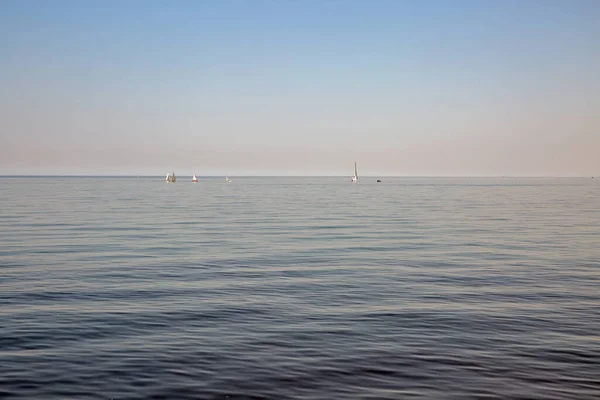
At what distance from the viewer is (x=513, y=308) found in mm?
21797

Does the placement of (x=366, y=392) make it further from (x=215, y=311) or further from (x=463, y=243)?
(x=463, y=243)

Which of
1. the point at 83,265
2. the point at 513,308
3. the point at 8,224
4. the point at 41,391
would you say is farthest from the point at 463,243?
the point at 8,224

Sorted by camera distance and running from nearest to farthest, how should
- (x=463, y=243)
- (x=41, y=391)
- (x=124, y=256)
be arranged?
1. (x=41, y=391)
2. (x=124, y=256)
3. (x=463, y=243)

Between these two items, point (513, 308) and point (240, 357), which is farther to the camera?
point (513, 308)

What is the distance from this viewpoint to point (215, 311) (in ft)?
68.7

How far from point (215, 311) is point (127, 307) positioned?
3.16 m

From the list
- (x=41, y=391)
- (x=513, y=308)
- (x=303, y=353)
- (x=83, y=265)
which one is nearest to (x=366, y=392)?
(x=303, y=353)

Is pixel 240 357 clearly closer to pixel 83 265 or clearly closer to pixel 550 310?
pixel 550 310

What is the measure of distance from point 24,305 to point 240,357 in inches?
395

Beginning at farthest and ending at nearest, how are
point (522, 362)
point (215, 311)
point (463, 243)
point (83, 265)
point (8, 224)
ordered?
point (8, 224) → point (463, 243) → point (83, 265) → point (215, 311) → point (522, 362)

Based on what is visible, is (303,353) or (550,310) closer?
(303,353)

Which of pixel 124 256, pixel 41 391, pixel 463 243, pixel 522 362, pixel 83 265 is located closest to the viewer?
pixel 41 391

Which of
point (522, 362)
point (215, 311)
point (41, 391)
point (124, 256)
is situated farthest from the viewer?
point (124, 256)

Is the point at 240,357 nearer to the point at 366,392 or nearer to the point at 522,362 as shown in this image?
the point at 366,392
